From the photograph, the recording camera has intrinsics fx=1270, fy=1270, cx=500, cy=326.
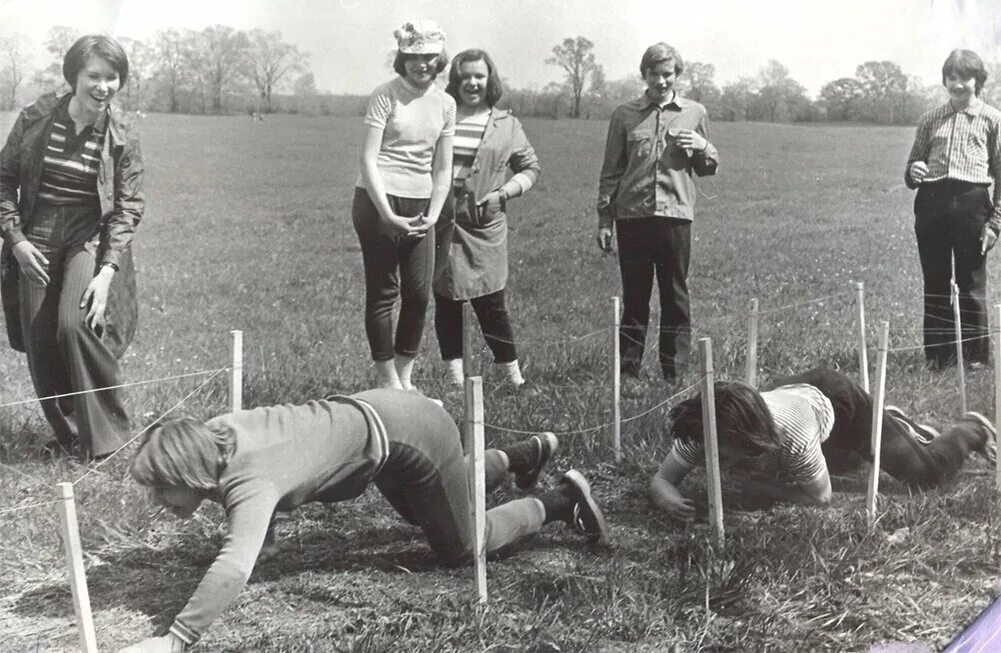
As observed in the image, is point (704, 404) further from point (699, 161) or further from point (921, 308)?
point (921, 308)

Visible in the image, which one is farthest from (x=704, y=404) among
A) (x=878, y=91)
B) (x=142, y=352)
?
(x=142, y=352)

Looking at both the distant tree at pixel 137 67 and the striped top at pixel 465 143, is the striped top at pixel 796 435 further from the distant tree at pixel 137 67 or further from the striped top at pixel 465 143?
the distant tree at pixel 137 67

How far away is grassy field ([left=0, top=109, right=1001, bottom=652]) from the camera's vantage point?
11.6 feet

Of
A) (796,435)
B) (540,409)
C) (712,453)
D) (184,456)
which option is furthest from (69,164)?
(796,435)

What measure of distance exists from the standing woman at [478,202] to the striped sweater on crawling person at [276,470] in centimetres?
40

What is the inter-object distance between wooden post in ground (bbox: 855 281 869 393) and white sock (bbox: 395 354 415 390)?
82.1 inches

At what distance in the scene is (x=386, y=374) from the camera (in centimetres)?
386

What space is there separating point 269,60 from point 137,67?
1.16 ft

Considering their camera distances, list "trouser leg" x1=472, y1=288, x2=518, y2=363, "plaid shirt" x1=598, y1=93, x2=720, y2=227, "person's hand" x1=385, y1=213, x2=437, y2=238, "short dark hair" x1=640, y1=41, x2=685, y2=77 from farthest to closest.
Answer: "plaid shirt" x1=598, y1=93, x2=720, y2=227 < "short dark hair" x1=640, y1=41, x2=685, y2=77 < "trouser leg" x1=472, y1=288, x2=518, y2=363 < "person's hand" x1=385, y1=213, x2=437, y2=238

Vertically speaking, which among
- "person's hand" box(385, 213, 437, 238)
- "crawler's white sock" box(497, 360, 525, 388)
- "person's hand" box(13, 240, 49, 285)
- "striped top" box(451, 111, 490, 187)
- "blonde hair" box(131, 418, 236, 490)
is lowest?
"blonde hair" box(131, 418, 236, 490)

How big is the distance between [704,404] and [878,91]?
1469 millimetres

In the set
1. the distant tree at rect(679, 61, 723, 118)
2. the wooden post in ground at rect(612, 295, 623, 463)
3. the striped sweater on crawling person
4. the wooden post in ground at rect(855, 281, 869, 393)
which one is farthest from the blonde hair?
the wooden post in ground at rect(855, 281, 869, 393)

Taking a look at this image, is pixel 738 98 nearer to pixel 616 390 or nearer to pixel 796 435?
pixel 616 390

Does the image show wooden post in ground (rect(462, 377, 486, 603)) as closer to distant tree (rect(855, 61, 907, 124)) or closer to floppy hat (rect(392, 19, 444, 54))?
floppy hat (rect(392, 19, 444, 54))
